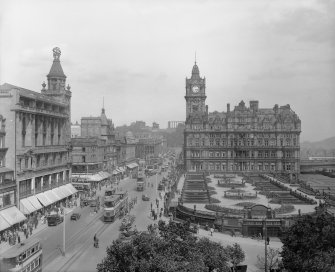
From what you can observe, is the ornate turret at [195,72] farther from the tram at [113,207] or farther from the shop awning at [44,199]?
the shop awning at [44,199]

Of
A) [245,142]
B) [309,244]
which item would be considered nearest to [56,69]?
[245,142]

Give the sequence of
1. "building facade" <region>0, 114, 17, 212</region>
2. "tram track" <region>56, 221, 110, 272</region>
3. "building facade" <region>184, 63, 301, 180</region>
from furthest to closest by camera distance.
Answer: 1. "building facade" <region>184, 63, 301, 180</region>
2. "building facade" <region>0, 114, 17, 212</region>
3. "tram track" <region>56, 221, 110, 272</region>

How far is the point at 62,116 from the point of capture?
75875 millimetres

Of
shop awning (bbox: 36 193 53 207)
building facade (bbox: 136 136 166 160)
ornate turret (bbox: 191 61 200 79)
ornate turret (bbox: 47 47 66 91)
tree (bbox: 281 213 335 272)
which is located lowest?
shop awning (bbox: 36 193 53 207)

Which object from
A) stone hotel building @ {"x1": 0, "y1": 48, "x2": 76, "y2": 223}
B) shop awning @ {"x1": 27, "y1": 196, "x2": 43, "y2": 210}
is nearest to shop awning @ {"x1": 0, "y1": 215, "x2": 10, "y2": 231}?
stone hotel building @ {"x1": 0, "y1": 48, "x2": 76, "y2": 223}

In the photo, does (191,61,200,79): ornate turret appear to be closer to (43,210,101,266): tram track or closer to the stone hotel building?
the stone hotel building

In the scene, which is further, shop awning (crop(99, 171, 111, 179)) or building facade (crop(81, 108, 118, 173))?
building facade (crop(81, 108, 118, 173))

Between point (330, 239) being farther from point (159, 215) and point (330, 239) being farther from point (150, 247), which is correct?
point (159, 215)

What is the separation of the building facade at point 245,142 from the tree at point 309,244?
87144mm

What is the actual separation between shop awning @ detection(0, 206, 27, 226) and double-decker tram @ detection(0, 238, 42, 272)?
18184 millimetres

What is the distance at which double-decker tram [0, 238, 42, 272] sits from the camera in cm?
2767

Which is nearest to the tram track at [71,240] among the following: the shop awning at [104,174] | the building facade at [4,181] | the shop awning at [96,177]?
the building facade at [4,181]

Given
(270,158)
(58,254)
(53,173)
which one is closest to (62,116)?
(53,173)

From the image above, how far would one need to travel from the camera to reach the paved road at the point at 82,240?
36.1 m
